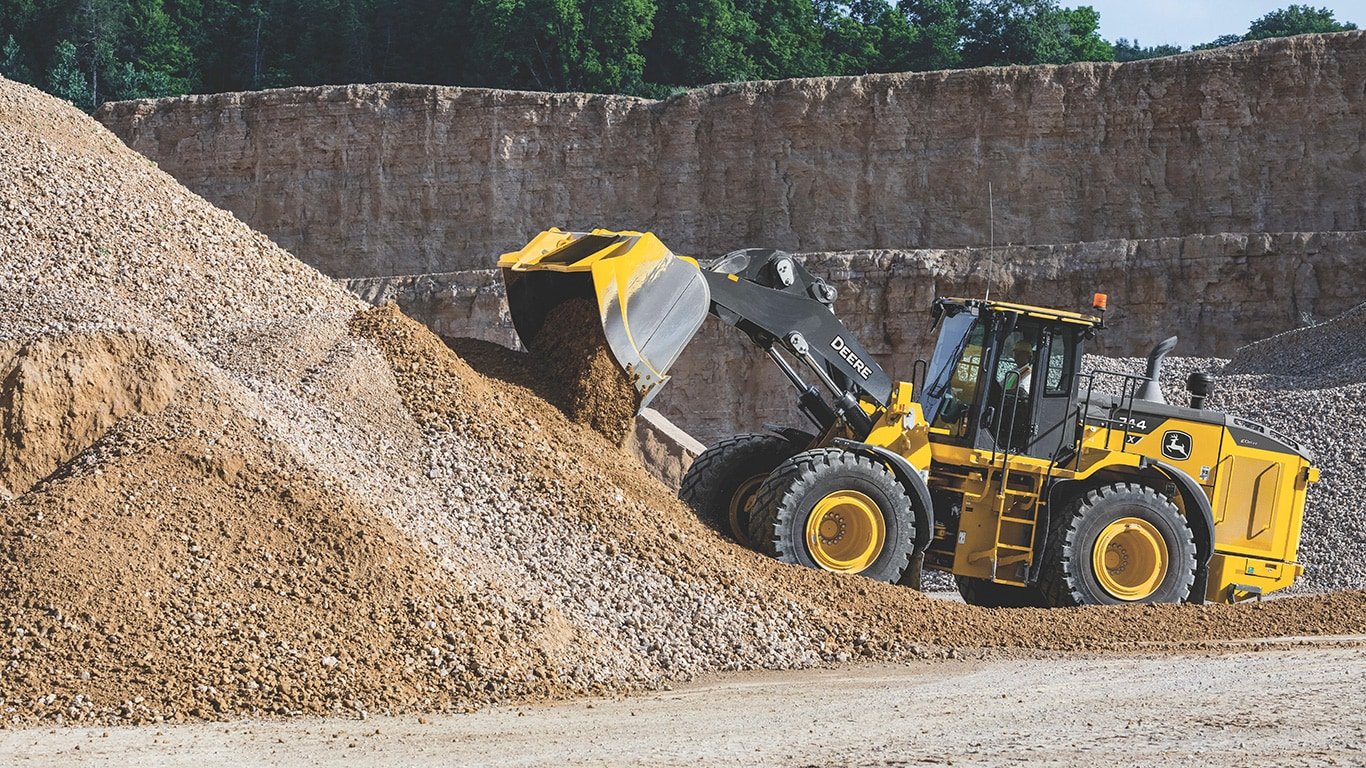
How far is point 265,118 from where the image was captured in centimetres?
3516

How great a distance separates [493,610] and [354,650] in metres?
0.96

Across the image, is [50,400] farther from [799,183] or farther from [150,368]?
[799,183]

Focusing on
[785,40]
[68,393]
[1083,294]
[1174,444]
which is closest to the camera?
[68,393]

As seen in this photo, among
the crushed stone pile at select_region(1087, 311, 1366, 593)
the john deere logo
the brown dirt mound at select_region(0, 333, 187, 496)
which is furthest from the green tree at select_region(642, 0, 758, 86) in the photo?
the brown dirt mound at select_region(0, 333, 187, 496)

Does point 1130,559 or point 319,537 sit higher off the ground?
point 1130,559

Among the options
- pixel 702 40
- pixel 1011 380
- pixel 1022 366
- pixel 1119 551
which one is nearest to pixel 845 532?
pixel 1011 380

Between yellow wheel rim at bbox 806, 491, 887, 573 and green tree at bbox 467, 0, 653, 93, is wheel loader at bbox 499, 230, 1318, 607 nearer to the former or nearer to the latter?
yellow wheel rim at bbox 806, 491, 887, 573

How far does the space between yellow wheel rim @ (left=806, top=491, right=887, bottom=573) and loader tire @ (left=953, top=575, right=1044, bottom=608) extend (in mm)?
1319

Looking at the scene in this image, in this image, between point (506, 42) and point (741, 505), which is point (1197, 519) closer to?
point (741, 505)

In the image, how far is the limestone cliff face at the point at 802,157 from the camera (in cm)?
3144

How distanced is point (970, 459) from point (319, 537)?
4.48 m

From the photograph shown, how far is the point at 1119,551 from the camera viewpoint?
11.2 meters

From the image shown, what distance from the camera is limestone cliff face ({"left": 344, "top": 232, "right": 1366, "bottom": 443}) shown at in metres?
28.4

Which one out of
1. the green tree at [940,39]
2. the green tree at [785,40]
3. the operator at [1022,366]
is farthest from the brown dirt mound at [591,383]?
the green tree at [940,39]
